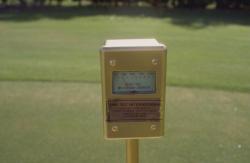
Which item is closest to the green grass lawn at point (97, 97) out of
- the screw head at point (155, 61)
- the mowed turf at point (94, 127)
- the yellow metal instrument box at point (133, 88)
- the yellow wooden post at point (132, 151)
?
the mowed turf at point (94, 127)

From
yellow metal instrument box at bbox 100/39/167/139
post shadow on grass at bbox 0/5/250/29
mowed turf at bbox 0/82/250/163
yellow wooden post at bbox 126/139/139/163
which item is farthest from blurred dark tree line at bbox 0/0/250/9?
yellow metal instrument box at bbox 100/39/167/139

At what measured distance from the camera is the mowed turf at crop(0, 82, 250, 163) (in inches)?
199

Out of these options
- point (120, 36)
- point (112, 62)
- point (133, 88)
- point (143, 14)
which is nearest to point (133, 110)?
point (133, 88)

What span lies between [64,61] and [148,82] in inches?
296

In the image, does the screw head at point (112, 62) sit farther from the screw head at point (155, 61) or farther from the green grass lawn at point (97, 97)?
the green grass lawn at point (97, 97)

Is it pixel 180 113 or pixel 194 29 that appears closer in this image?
pixel 180 113

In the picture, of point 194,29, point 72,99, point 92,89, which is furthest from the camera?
point 194,29

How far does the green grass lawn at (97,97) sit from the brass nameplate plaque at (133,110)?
2040 millimetres

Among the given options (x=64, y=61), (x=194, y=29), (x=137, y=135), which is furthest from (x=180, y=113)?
(x=194, y=29)

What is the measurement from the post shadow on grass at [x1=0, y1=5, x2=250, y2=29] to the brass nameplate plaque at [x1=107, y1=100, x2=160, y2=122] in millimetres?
13772

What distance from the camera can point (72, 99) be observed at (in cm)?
723

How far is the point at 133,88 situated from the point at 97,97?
4.49 meters

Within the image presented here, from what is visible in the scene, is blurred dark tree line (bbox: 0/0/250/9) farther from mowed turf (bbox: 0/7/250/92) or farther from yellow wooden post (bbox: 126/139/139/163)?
yellow wooden post (bbox: 126/139/139/163)

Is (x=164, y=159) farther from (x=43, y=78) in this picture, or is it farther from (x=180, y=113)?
(x=43, y=78)
